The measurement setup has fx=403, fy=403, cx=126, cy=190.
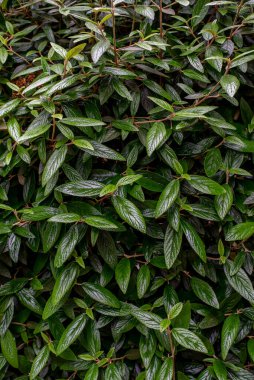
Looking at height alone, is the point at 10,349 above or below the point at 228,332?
below

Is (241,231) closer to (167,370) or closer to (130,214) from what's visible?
(130,214)

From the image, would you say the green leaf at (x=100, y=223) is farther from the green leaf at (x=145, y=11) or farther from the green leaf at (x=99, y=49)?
the green leaf at (x=145, y=11)

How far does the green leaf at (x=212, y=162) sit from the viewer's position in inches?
47.1

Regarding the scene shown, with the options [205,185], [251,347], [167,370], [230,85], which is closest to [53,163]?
[205,185]

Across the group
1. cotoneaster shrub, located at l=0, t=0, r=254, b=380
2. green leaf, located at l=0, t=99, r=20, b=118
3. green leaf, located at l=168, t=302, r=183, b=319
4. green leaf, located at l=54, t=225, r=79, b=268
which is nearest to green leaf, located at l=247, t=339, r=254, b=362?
cotoneaster shrub, located at l=0, t=0, r=254, b=380

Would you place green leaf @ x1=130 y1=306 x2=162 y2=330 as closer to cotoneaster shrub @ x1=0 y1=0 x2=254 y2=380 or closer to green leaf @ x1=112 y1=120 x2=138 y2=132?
cotoneaster shrub @ x1=0 y1=0 x2=254 y2=380

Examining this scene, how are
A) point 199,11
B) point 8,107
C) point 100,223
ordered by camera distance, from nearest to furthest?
1. point 100,223
2. point 8,107
3. point 199,11

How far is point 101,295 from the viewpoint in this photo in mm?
1166

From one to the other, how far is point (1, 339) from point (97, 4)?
114cm

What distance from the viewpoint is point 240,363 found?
47.9 inches

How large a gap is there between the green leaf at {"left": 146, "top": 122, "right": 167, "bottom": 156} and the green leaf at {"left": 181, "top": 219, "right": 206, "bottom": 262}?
0.24 m

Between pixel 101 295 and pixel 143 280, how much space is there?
0.13 metres

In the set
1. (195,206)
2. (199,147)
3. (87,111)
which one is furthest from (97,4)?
(195,206)

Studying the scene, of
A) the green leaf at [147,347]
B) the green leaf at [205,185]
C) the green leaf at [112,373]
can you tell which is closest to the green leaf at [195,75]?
the green leaf at [205,185]
